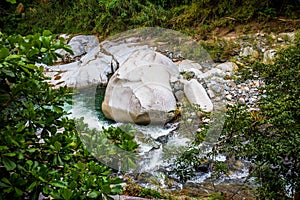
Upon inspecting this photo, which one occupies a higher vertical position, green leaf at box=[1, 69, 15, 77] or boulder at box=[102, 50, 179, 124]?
green leaf at box=[1, 69, 15, 77]

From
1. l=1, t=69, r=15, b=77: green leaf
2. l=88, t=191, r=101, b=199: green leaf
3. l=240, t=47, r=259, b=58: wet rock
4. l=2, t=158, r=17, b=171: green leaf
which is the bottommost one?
l=240, t=47, r=259, b=58: wet rock

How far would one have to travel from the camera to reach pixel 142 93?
3.52 m

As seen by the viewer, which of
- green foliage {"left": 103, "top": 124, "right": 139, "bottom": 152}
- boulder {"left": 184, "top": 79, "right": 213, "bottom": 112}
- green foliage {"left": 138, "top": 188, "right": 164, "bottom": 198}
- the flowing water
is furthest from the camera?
boulder {"left": 184, "top": 79, "right": 213, "bottom": 112}

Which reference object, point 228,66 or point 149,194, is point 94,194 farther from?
point 228,66

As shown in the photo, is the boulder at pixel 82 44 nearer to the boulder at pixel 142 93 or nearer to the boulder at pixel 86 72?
the boulder at pixel 86 72

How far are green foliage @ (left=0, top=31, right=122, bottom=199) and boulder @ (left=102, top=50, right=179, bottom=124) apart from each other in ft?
7.76

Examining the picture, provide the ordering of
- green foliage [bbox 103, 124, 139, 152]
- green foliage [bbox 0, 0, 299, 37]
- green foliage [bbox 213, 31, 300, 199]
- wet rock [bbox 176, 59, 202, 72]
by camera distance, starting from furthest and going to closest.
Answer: green foliage [bbox 0, 0, 299, 37], wet rock [bbox 176, 59, 202, 72], green foliage [bbox 213, 31, 300, 199], green foliage [bbox 103, 124, 139, 152]

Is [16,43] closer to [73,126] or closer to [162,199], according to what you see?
[73,126]

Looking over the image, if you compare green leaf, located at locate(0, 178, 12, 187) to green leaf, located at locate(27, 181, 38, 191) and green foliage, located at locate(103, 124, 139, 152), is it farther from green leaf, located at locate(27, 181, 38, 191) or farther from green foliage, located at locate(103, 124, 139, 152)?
green foliage, located at locate(103, 124, 139, 152)

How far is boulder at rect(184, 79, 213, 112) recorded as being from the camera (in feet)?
11.6

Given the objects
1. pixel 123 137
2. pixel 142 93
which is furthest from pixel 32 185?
pixel 142 93

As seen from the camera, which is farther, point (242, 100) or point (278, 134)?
point (242, 100)

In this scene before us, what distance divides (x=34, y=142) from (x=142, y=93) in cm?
259

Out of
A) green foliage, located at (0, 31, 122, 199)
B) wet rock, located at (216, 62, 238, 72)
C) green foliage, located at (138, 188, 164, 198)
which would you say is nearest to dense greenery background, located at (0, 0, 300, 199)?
green foliage, located at (0, 31, 122, 199)
